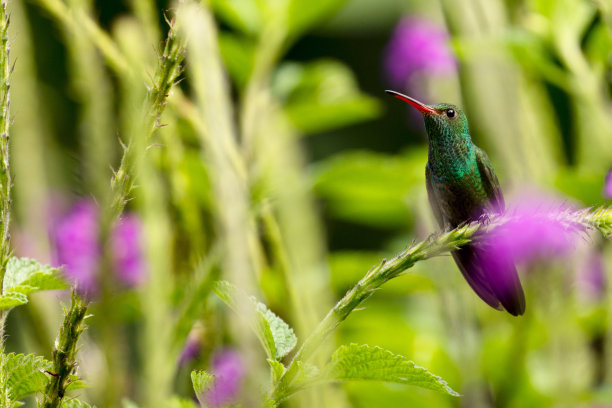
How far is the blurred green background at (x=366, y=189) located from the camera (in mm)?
795

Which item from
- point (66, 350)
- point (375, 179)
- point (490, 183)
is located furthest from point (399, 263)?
point (375, 179)

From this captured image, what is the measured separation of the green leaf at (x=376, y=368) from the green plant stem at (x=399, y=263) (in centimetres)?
3

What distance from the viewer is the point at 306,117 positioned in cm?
146

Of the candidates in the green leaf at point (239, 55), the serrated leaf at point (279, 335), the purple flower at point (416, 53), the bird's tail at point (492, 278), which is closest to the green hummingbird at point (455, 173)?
the bird's tail at point (492, 278)

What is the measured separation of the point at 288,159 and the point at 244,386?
18.0 inches

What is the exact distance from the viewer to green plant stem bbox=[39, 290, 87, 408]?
35 cm

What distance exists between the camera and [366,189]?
1394mm

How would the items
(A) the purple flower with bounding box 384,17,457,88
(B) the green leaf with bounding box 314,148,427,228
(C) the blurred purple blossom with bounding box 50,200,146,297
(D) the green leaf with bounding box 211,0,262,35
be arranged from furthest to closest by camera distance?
(A) the purple flower with bounding box 384,17,457,88, (D) the green leaf with bounding box 211,0,262,35, (B) the green leaf with bounding box 314,148,427,228, (C) the blurred purple blossom with bounding box 50,200,146,297

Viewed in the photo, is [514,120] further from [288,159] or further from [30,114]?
[30,114]

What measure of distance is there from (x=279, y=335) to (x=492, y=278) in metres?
0.27

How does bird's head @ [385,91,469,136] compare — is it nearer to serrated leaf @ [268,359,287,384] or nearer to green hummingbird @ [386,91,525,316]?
green hummingbird @ [386,91,525,316]

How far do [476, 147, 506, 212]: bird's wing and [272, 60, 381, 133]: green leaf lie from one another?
586 mm

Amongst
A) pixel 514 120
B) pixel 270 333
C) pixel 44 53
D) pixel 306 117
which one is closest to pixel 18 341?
pixel 306 117

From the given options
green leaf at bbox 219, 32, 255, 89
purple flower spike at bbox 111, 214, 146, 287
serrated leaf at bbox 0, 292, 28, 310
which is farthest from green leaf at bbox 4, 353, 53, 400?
green leaf at bbox 219, 32, 255, 89
